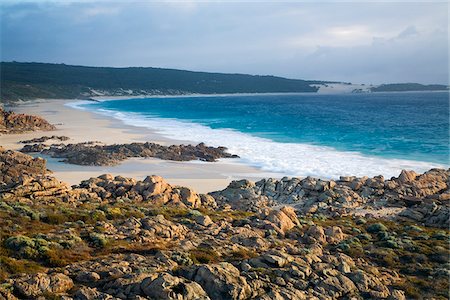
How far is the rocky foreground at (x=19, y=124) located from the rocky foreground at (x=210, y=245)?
41.1 meters

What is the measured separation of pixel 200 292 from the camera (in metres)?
10.9

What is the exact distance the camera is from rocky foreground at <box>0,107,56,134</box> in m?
59.0

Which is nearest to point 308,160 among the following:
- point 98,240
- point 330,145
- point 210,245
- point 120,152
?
point 330,145

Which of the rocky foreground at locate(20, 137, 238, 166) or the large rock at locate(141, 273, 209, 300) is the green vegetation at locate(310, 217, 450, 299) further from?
the rocky foreground at locate(20, 137, 238, 166)

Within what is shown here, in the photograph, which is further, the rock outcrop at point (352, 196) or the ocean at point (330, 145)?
the ocean at point (330, 145)

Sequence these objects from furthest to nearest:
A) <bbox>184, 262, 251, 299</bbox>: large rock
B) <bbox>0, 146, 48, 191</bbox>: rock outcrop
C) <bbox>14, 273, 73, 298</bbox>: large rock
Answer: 1. <bbox>0, 146, 48, 191</bbox>: rock outcrop
2. <bbox>184, 262, 251, 299</bbox>: large rock
3. <bbox>14, 273, 73, 298</bbox>: large rock

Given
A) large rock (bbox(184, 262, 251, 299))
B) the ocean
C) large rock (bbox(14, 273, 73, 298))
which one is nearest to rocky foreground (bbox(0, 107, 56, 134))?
the ocean

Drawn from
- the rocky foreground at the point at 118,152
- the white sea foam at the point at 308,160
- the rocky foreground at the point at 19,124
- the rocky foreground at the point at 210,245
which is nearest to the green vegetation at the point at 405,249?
the rocky foreground at the point at 210,245

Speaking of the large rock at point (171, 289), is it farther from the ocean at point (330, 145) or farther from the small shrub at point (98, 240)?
the ocean at point (330, 145)

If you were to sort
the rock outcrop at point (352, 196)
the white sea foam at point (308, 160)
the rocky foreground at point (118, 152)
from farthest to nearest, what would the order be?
the rocky foreground at point (118, 152) → the white sea foam at point (308, 160) → the rock outcrop at point (352, 196)

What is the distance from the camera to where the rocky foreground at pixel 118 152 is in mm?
39406

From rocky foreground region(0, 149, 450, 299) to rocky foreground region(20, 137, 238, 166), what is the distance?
1466 centimetres

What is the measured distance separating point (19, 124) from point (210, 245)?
56806 mm

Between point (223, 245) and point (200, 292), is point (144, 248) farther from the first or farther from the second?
point (200, 292)
